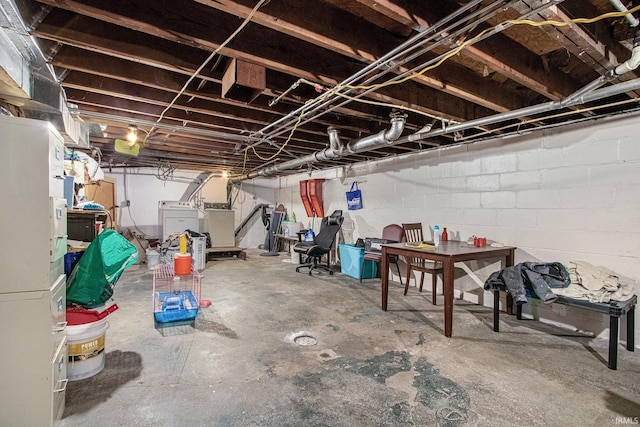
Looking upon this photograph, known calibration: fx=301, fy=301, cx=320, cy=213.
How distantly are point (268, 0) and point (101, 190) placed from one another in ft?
13.7

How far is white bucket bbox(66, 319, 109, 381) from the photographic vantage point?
188cm

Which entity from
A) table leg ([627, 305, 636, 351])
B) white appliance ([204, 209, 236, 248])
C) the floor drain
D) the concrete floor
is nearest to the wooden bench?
table leg ([627, 305, 636, 351])

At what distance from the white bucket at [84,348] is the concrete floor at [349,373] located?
7cm

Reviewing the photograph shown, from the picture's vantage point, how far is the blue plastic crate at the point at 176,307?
2.87m

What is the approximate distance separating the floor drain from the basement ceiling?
78.4 inches

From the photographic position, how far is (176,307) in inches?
119

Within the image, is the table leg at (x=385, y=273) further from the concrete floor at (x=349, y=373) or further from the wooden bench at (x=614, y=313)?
the wooden bench at (x=614, y=313)

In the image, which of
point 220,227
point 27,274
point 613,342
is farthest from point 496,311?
point 220,227

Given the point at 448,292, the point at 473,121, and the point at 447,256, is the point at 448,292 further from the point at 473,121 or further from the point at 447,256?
the point at 473,121

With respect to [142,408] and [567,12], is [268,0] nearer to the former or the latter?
[567,12]

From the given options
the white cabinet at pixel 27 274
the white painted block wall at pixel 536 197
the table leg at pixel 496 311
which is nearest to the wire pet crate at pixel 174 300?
the white cabinet at pixel 27 274

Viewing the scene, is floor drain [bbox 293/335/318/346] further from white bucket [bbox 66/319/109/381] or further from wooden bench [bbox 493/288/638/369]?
wooden bench [bbox 493/288/638/369]

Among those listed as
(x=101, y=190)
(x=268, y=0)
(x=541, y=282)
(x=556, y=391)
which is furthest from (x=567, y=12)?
(x=101, y=190)

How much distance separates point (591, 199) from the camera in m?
2.77
